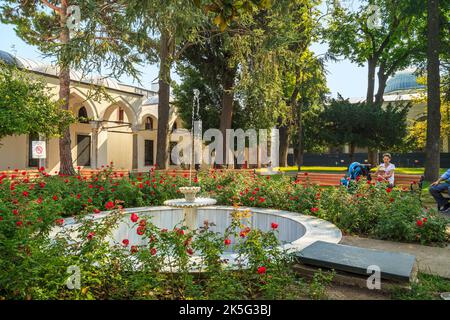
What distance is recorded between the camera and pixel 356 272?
3.21 m

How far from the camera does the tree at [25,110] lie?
11.0m

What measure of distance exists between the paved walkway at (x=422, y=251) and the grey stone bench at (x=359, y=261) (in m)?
0.46

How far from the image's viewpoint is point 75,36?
965cm

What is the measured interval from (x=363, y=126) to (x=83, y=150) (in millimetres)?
17271

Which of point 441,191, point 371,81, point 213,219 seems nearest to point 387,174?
point 441,191

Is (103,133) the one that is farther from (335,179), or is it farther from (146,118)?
(335,179)

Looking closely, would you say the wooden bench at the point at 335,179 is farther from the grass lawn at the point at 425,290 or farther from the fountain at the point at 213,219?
the grass lawn at the point at 425,290

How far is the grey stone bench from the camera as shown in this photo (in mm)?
3100

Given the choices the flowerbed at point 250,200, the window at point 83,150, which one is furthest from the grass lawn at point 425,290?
the window at point 83,150

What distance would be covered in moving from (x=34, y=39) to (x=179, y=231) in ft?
50.4

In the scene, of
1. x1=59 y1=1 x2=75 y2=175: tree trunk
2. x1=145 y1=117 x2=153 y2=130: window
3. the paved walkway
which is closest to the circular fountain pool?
the paved walkway

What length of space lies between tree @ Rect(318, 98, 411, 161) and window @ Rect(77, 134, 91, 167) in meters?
14.8

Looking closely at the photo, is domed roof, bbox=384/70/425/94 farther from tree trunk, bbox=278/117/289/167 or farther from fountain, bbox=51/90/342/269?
fountain, bbox=51/90/342/269
